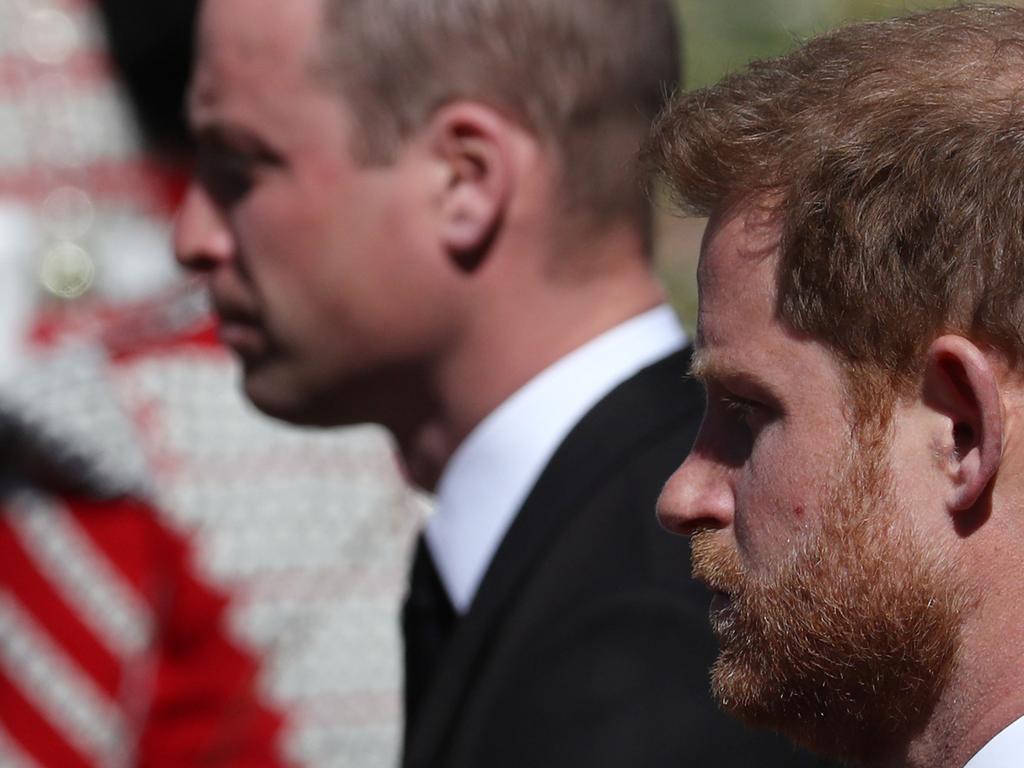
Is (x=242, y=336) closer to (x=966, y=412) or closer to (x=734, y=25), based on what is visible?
(x=966, y=412)

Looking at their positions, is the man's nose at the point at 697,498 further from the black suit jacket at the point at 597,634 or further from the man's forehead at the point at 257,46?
the man's forehead at the point at 257,46

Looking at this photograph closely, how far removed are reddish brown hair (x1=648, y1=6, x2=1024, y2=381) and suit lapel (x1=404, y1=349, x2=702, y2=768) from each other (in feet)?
2.36

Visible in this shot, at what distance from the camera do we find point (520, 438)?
6.75 ft

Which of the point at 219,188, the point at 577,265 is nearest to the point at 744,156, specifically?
the point at 577,265

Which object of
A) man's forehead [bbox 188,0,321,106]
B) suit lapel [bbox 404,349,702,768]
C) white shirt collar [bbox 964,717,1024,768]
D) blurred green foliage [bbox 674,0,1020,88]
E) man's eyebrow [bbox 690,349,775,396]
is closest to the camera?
white shirt collar [bbox 964,717,1024,768]

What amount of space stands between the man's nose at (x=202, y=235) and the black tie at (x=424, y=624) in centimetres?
49

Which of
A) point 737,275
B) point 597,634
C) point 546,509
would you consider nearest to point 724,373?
point 737,275

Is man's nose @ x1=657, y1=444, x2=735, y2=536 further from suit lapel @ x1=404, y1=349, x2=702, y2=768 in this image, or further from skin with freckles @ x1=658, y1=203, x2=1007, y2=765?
suit lapel @ x1=404, y1=349, x2=702, y2=768

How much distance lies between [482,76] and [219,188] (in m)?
0.40

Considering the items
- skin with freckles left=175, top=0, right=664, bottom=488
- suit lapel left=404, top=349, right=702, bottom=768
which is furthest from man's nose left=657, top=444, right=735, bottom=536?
skin with freckles left=175, top=0, right=664, bottom=488

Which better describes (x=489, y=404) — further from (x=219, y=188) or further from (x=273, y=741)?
(x=273, y=741)

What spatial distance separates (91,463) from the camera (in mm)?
3164

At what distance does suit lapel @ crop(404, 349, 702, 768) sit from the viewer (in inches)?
72.7

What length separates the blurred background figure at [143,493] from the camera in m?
3.13
